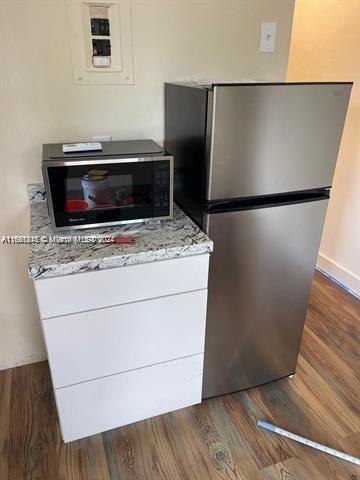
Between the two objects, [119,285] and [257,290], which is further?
[257,290]

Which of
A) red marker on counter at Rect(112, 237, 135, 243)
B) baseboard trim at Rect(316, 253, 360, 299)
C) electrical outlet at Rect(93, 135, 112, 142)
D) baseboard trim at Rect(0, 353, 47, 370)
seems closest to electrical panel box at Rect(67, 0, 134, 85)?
electrical outlet at Rect(93, 135, 112, 142)

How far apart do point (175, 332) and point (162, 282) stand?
0.24 m

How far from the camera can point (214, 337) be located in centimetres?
151

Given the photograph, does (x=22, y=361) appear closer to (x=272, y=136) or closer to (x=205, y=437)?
(x=205, y=437)

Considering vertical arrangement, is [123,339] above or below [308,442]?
above

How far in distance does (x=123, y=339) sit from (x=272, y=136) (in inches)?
34.5

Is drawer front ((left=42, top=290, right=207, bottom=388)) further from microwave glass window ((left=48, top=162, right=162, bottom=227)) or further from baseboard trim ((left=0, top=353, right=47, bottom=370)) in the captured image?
baseboard trim ((left=0, top=353, right=47, bottom=370))

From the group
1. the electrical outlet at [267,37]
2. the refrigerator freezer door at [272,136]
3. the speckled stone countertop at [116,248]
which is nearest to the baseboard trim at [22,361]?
the speckled stone countertop at [116,248]

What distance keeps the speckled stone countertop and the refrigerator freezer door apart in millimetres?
182

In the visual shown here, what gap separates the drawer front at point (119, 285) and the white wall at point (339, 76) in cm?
160

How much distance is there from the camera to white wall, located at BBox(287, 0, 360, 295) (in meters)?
2.27

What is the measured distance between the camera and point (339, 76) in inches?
93.7

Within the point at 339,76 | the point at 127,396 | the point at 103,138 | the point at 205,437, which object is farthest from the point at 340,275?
the point at 103,138

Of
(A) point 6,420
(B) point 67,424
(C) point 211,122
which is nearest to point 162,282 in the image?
(C) point 211,122
